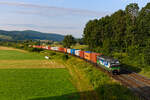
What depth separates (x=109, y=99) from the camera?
1962 centimetres

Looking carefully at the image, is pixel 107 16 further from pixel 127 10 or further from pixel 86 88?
pixel 86 88

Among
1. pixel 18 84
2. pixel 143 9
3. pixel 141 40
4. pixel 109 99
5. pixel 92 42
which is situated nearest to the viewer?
pixel 109 99

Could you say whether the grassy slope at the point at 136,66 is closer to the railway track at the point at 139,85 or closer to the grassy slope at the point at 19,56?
the railway track at the point at 139,85

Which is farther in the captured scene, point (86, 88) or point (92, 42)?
point (92, 42)

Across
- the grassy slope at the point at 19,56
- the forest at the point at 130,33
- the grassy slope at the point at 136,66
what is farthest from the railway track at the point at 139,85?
the grassy slope at the point at 19,56

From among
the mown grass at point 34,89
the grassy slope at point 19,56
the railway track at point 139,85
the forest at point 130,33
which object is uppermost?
the forest at point 130,33

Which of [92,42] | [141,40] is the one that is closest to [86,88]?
[141,40]

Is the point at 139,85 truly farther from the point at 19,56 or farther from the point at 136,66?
the point at 19,56

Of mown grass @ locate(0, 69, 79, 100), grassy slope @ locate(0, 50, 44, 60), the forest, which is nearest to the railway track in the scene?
the forest

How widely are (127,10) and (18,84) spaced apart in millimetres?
50880

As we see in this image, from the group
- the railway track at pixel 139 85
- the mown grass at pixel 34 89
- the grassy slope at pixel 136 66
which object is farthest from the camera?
the grassy slope at pixel 136 66

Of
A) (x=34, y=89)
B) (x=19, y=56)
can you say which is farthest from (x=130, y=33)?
(x=19, y=56)

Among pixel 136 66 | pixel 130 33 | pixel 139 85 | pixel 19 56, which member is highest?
pixel 130 33

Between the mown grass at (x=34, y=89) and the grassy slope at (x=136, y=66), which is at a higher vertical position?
the grassy slope at (x=136, y=66)
